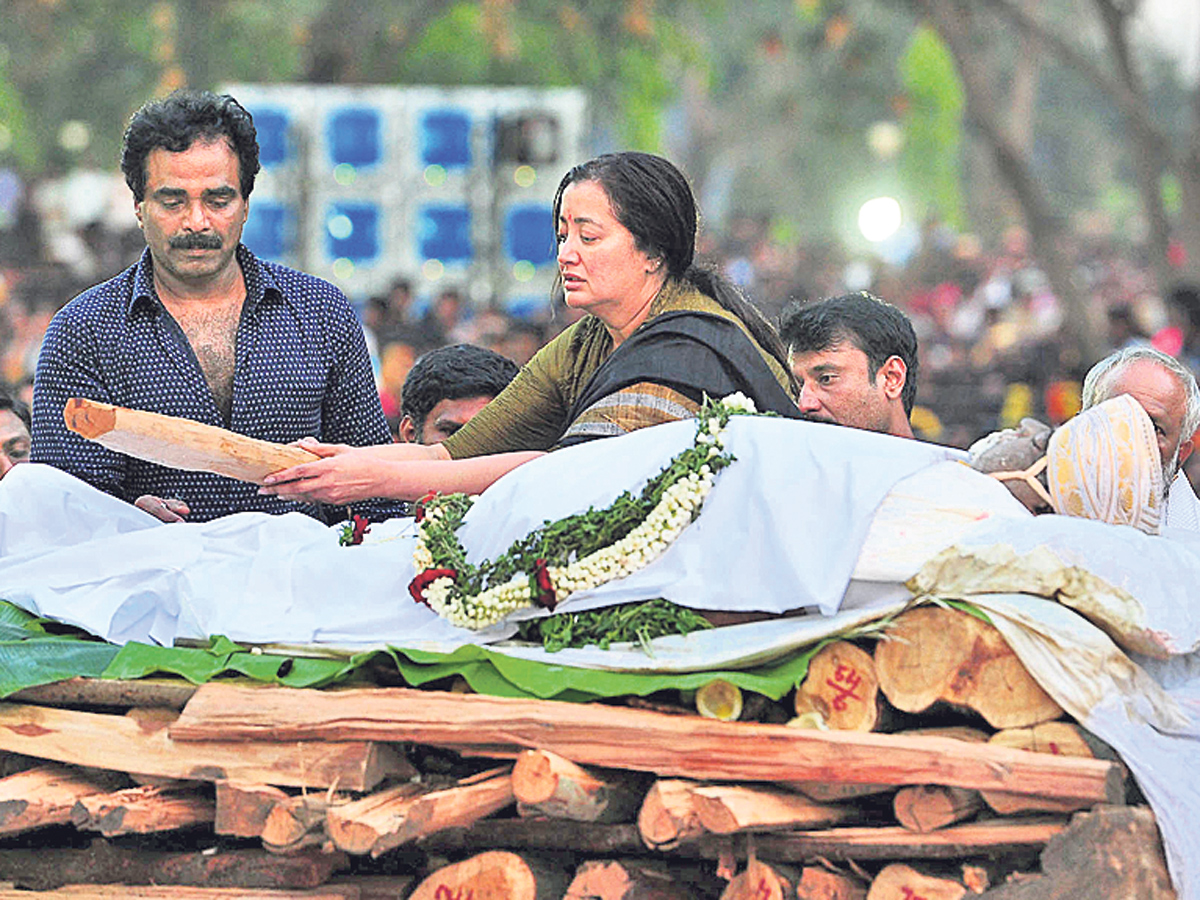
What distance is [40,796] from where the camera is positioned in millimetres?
3566

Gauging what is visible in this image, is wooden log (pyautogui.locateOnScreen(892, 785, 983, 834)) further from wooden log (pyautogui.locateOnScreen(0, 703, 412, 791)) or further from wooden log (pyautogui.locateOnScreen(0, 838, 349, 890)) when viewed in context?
wooden log (pyautogui.locateOnScreen(0, 838, 349, 890))

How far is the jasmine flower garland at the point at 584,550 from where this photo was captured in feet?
11.7

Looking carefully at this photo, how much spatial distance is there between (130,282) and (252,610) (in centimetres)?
112

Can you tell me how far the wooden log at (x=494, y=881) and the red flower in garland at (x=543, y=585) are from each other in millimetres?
487

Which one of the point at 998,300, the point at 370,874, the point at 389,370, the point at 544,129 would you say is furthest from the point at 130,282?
the point at 998,300

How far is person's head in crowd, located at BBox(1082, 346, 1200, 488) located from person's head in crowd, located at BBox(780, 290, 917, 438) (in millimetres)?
587

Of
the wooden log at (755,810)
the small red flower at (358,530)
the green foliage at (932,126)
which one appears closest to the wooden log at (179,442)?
the small red flower at (358,530)

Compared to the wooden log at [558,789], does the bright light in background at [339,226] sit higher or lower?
higher

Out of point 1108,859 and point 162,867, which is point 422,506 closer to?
point 162,867

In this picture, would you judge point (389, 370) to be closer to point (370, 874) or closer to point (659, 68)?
point (370, 874)

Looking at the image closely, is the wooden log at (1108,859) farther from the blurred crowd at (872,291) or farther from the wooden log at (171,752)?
the blurred crowd at (872,291)

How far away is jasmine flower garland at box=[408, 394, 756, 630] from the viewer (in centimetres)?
357

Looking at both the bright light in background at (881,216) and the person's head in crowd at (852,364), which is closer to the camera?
the person's head in crowd at (852,364)

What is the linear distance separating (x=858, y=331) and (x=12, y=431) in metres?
2.49
